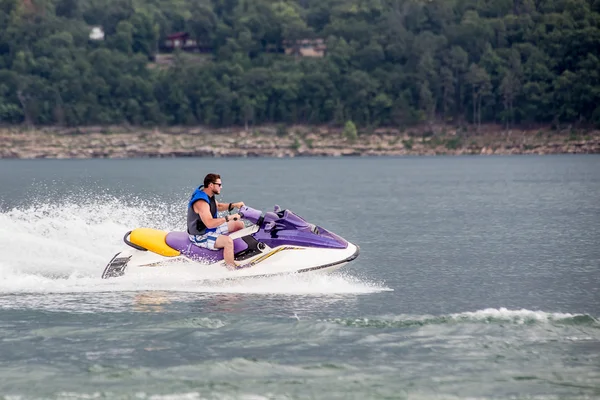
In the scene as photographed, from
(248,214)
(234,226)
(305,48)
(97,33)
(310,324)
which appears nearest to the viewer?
(310,324)

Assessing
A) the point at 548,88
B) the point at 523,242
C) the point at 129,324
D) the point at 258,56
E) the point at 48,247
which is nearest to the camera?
the point at 129,324

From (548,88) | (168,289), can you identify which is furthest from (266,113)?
(168,289)

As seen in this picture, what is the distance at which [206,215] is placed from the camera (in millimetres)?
15977

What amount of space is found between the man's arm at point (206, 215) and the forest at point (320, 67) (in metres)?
115

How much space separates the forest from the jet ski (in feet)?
375

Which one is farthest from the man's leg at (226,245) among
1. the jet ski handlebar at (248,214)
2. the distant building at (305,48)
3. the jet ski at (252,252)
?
the distant building at (305,48)

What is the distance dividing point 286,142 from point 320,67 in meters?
18.0

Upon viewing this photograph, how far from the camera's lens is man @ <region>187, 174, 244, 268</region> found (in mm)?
15977

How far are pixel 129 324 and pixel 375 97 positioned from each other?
408 ft

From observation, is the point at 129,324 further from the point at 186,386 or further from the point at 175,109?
the point at 175,109

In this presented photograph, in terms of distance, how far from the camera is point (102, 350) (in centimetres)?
1288

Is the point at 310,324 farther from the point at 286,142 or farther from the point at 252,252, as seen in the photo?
the point at 286,142

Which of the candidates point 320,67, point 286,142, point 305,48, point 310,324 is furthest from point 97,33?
point 310,324

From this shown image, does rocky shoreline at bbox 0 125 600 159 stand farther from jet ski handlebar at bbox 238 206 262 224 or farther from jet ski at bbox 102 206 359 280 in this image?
jet ski handlebar at bbox 238 206 262 224
